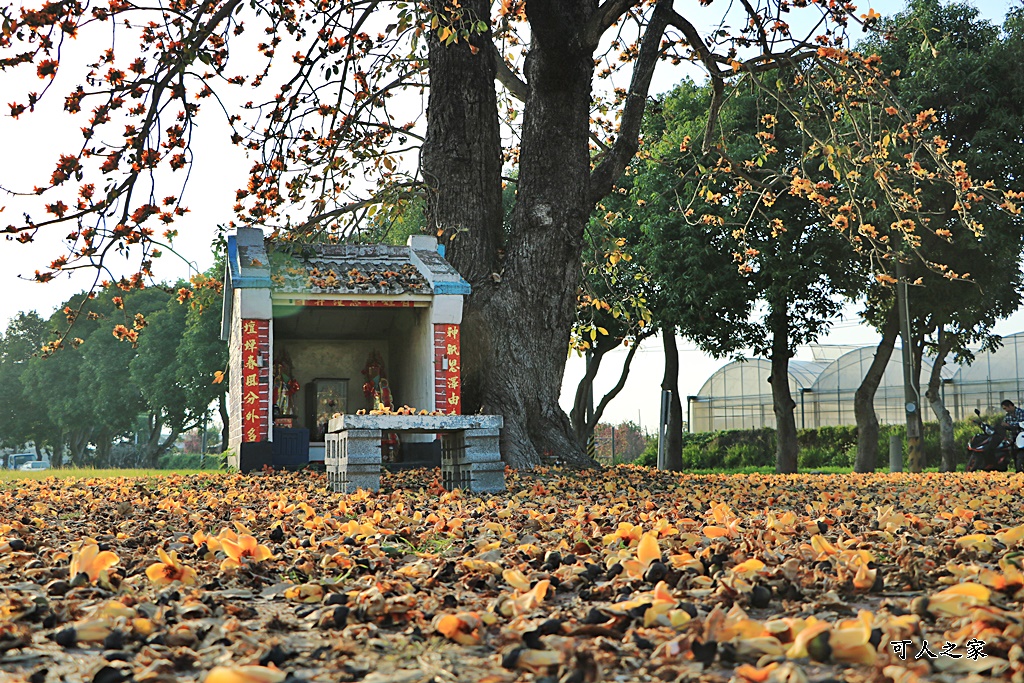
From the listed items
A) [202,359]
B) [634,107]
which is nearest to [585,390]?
[634,107]

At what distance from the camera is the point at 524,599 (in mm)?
2791

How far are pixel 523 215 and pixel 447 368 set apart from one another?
2.19 m

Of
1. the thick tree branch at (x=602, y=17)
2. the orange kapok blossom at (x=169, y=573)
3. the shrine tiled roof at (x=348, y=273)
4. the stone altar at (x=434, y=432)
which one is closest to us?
the orange kapok blossom at (x=169, y=573)

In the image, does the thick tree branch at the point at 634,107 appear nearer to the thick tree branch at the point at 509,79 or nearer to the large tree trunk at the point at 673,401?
the thick tree branch at the point at 509,79

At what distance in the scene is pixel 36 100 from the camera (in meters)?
6.03

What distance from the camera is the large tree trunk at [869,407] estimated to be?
65.9 feet

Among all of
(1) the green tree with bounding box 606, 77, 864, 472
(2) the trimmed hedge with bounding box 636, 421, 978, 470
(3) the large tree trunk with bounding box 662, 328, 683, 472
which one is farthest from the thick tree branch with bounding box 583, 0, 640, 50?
(2) the trimmed hedge with bounding box 636, 421, 978, 470

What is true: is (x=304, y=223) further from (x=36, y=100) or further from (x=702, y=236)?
(x=702, y=236)

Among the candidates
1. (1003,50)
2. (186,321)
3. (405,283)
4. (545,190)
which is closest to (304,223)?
(405,283)

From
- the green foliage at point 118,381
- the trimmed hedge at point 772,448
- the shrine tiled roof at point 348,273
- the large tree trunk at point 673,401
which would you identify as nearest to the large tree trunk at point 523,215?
the shrine tiled roof at point 348,273

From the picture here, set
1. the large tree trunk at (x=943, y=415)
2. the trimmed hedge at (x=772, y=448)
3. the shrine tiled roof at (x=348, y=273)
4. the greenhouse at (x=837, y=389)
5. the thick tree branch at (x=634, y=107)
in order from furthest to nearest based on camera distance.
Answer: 1. the greenhouse at (x=837, y=389)
2. the trimmed hedge at (x=772, y=448)
3. the large tree trunk at (x=943, y=415)
4. the shrine tiled roof at (x=348, y=273)
5. the thick tree branch at (x=634, y=107)

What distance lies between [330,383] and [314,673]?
45.1 feet

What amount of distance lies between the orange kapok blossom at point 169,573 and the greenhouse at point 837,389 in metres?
24.9

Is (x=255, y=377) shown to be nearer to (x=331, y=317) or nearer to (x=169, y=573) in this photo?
(x=331, y=317)
